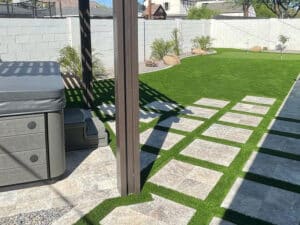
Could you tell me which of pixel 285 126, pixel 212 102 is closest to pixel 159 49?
pixel 212 102

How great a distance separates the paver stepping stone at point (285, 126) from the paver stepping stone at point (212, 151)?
4.35 ft

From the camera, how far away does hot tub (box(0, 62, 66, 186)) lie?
11.2ft

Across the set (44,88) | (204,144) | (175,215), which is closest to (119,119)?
(44,88)

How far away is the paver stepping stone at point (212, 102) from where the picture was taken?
746 cm

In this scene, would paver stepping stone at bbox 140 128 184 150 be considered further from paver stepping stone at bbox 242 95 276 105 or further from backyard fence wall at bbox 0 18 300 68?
backyard fence wall at bbox 0 18 300 68

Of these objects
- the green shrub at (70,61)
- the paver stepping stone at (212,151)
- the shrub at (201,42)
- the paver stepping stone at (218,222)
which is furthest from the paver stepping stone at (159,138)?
the shrub at (201,42)

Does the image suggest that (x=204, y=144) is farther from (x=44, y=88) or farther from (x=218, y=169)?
(x=44, y=88)

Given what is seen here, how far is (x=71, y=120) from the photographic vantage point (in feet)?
15.6

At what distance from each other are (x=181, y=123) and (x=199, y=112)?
89 cm

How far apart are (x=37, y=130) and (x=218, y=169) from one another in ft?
7.84

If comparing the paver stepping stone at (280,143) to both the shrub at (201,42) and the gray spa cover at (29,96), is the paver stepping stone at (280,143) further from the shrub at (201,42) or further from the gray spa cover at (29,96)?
the shrub at (201,42)

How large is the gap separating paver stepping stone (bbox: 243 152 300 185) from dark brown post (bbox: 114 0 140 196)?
1685 millimetres

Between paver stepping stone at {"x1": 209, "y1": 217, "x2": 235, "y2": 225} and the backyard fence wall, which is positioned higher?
the backyard fence wall

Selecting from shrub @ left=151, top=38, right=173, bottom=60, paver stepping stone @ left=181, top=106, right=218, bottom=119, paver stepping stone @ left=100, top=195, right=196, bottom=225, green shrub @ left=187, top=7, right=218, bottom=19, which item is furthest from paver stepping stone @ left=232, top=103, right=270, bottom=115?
green shrub @ left=187, top=7, right=218, bottom=19
